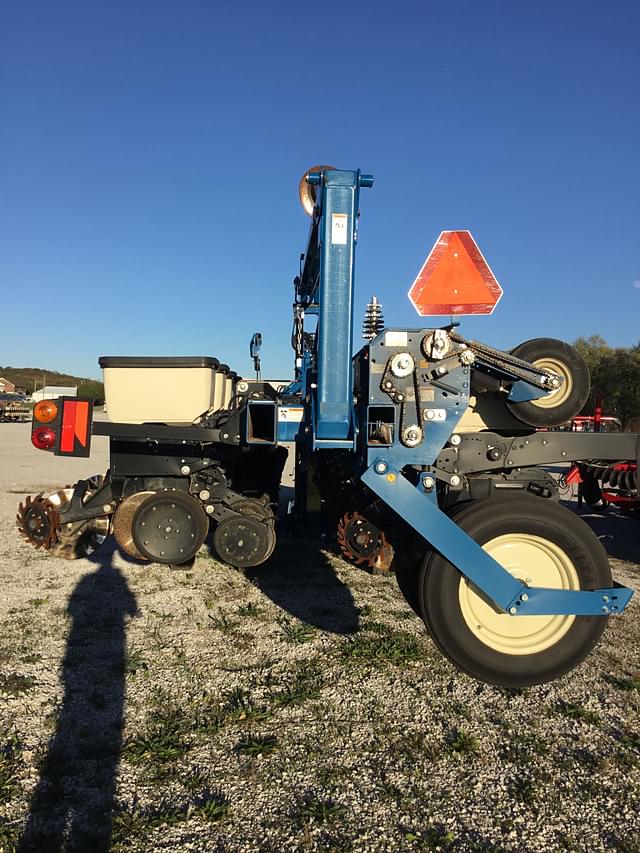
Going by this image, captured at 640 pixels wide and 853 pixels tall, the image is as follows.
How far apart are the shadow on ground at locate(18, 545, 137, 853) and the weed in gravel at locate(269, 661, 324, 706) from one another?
820 mm

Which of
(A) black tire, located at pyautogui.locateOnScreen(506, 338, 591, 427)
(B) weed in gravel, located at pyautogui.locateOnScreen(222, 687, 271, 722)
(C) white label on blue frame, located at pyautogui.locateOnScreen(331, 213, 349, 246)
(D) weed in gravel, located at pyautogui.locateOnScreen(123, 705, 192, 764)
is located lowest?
(D) weed in gravel, located at pyautogui.locateOnScreen(123, 705, 192, 764)

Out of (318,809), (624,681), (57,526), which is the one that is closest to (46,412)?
(57,526)

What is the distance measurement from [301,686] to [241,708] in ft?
1.25

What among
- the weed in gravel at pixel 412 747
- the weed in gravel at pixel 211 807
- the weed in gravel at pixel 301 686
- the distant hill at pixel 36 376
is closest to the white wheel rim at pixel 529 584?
the weed in gravel at pixel 412 747

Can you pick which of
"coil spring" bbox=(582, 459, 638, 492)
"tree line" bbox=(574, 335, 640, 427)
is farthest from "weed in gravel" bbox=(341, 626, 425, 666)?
"tree line" bbox=(574, 335, 640, 427)

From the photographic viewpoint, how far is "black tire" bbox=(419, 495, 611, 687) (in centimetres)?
281

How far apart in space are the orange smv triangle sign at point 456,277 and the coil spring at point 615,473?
11.3 ft

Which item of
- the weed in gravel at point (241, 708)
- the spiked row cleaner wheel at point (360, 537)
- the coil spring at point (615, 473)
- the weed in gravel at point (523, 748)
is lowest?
the weed in gravel at point (241, 708)

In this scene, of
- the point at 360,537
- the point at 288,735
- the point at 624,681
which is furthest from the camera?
the point at 360,537

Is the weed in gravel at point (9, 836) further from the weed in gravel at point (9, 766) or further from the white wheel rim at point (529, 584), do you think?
the white wheel rim at point (529, 584)

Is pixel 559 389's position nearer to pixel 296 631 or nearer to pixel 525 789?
pixel 525 789

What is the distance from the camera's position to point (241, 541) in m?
3.92

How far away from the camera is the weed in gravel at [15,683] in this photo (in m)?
2.95

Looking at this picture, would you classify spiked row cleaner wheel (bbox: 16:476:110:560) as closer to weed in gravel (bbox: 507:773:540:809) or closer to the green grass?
weed in gravel (bbox: 507:773:540:809)
